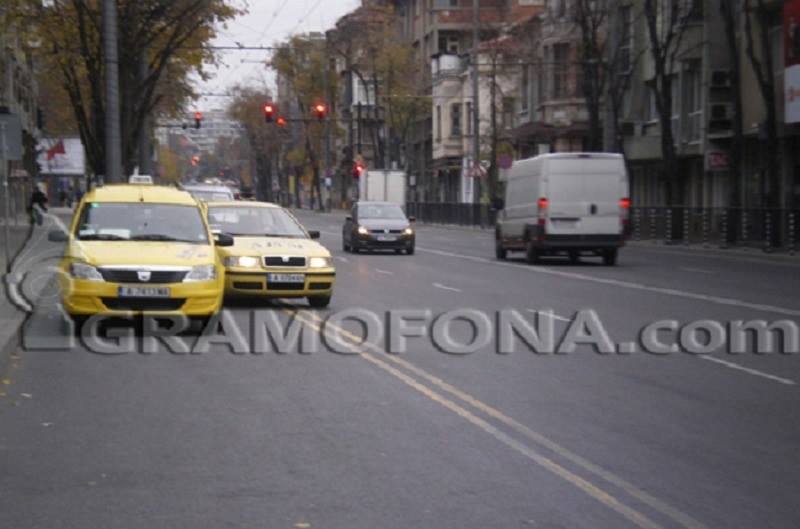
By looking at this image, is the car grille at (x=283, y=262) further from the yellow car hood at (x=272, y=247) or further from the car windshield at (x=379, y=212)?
the car windshield at (x=379, y=212)

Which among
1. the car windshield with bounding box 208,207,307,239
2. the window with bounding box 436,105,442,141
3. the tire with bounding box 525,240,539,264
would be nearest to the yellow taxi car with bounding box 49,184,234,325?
the car windshield with bounding box 208,207,307,239

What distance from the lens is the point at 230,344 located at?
15227mm

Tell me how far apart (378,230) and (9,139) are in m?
15.6

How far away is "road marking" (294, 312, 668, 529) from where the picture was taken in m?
7.29

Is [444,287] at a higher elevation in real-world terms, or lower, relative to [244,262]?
lower


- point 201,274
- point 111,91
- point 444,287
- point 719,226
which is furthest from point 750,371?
point 719,226

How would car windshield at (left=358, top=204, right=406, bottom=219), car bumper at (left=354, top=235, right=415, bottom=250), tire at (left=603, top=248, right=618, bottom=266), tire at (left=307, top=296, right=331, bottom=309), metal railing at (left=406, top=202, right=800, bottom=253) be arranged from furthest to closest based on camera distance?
car windshield at (left=358, top=204, right=406, bottom=219), car bumper at (left=354, top=235, right=415, bottom=250), metal railing at (left=406, top=202, right=800, bottom=253), tire at (left=603, top=248, right=618, bottom=266), tire at (left=307, top=296, right=331, bottom=309)

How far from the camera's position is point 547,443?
927 centimetres

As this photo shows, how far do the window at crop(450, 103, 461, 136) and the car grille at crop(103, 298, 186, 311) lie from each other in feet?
225

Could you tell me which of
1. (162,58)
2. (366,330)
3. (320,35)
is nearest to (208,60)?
(162,58)

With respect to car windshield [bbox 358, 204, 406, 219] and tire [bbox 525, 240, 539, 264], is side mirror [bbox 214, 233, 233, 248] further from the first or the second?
car windshield [bbox 358, 204, 406, 219]

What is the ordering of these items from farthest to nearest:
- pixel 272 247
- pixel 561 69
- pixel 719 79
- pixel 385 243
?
1. pixel 561 69
2. pixel 719 79
3. pixel 385 243
4. pixel 272 247

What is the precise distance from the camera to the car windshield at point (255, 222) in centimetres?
2112

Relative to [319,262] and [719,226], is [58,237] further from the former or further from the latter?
[719,226]
